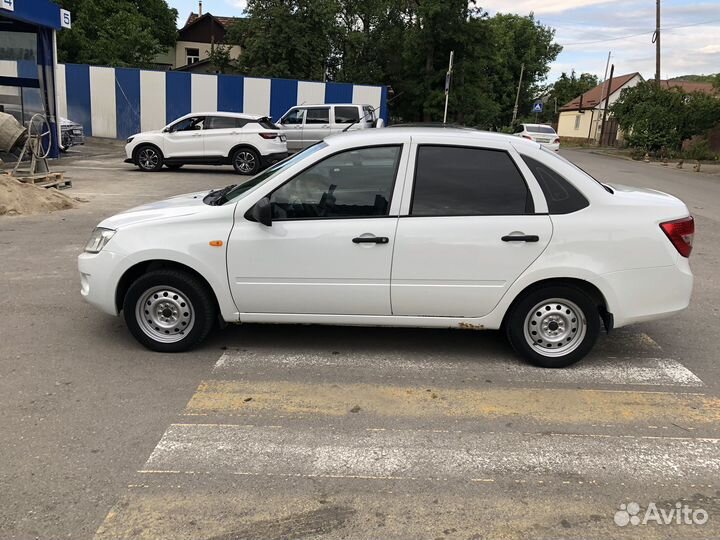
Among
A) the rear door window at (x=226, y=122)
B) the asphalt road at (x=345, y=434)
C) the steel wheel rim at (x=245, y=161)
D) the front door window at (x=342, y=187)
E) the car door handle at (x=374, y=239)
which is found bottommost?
the asphalt road at (x=345, y=434)

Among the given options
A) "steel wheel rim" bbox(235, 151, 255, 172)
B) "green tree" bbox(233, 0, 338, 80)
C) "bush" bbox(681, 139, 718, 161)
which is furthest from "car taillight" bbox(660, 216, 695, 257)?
"bush" bbox(681, 139, 718, 161)

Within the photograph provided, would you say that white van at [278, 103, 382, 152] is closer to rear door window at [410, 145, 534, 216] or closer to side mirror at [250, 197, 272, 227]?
rear door window at [410, 145, 534, 216]

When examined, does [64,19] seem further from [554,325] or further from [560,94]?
[560,94]

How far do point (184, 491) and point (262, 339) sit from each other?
2127 millimetres

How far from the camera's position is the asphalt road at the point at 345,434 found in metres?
2.87

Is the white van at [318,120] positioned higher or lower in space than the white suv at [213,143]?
higher

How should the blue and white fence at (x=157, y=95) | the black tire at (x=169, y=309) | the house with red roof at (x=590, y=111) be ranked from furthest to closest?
the house with red roof at (x=590, y=111) < the blue and white fence at (x=157, y=95) < the black tire at (x=169, y=309)

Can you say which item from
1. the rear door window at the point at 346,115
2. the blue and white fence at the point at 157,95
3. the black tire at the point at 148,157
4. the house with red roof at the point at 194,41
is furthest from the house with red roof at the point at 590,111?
the black tire at the point at 148,157

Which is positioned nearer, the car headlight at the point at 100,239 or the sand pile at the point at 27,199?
the car headlight at the point at 100,239

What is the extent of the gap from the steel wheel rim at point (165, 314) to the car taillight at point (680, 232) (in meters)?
3.59

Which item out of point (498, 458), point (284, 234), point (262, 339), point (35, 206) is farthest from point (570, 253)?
point (35, 206)

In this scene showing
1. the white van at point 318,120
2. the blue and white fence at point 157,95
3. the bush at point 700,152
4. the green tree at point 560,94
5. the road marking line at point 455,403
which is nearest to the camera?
the road marking line at point 455,403

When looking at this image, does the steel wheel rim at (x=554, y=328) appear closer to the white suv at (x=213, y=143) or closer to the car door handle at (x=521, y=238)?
the car door handle at (x=521, y=238)

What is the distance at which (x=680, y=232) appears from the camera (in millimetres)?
4445
